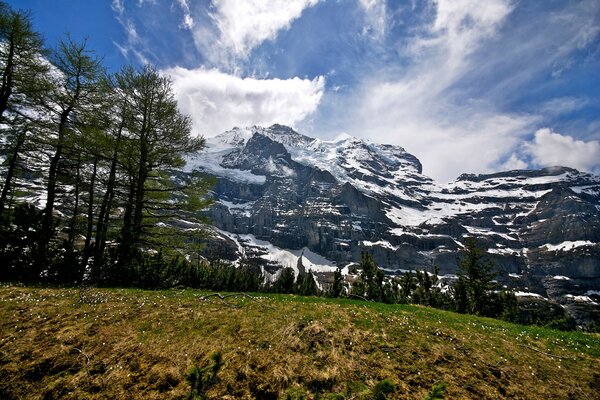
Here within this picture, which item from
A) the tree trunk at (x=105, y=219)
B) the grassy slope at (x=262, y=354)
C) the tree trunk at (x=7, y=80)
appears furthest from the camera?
the tree trunk at (x=105, y=219)

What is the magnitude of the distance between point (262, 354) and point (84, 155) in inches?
794

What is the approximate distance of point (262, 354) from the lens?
8750mm

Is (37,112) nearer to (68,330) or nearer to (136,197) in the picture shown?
(136,197)

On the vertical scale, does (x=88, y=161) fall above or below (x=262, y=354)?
above

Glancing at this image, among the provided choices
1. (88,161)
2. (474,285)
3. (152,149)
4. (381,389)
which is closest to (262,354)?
(381,389)

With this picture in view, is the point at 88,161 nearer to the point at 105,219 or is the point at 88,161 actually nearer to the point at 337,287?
the point at 105,219

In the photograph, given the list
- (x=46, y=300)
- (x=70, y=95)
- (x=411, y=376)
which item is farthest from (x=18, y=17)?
(x=411, y=376)

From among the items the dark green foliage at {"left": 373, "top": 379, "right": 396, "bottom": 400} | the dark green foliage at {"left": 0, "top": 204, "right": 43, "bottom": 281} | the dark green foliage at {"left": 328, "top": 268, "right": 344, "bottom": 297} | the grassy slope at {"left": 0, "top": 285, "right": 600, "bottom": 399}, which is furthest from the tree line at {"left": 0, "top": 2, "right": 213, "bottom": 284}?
the dark green foliage at {"left": 328, "top": 268, "right": 344, "bottom": 297}

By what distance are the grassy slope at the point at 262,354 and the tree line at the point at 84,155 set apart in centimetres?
805

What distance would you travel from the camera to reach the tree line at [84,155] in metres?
19.1

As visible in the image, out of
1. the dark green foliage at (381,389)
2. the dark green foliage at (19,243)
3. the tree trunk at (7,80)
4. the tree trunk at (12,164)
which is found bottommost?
the dark green foliage at (381,389)

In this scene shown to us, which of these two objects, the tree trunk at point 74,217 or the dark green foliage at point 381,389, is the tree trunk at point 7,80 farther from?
the dark green foliage at point 381,389

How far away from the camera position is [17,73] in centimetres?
1934

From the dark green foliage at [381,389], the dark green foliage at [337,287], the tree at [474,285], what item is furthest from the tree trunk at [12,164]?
the tree at [474,285]
